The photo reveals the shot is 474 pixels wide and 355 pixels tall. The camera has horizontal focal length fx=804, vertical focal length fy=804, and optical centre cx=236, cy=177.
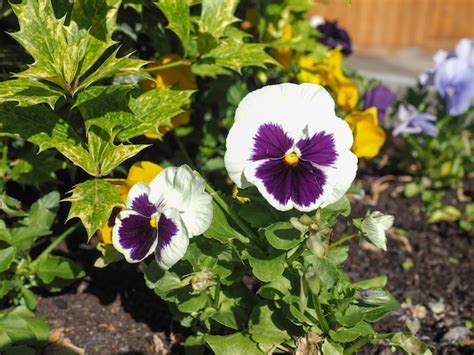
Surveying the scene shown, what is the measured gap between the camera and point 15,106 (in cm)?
182

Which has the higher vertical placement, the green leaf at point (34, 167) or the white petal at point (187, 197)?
the white petal at point (187, 197)

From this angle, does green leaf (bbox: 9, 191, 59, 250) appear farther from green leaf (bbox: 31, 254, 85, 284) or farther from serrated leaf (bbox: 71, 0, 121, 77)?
serrated leaf (bbox: 71, 0, 121, 77)

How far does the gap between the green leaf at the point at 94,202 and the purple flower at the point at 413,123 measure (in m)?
1.42

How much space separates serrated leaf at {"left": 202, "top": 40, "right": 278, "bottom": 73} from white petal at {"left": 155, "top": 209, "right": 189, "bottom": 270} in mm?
473

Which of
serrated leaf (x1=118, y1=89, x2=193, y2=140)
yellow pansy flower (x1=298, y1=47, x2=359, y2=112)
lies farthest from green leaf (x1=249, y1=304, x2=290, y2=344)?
yellow pansy flower (x1=298, y1=47, x2=359, y2=112)

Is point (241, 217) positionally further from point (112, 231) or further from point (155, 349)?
point (155, 349)

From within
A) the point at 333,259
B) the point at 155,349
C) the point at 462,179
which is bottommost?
the point at 462,179

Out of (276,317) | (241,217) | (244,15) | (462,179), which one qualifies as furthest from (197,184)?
(462,179)

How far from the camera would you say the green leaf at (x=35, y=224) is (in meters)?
1.98

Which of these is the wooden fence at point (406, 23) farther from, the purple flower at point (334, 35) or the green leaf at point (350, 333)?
the green leaf at point (350, 333)

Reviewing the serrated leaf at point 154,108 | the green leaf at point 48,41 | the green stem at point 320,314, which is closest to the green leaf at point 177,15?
the serrated leaf at point 154,108

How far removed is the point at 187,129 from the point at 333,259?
3.07 ft

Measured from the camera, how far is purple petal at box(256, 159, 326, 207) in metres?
1.58

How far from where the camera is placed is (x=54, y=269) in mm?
2031
